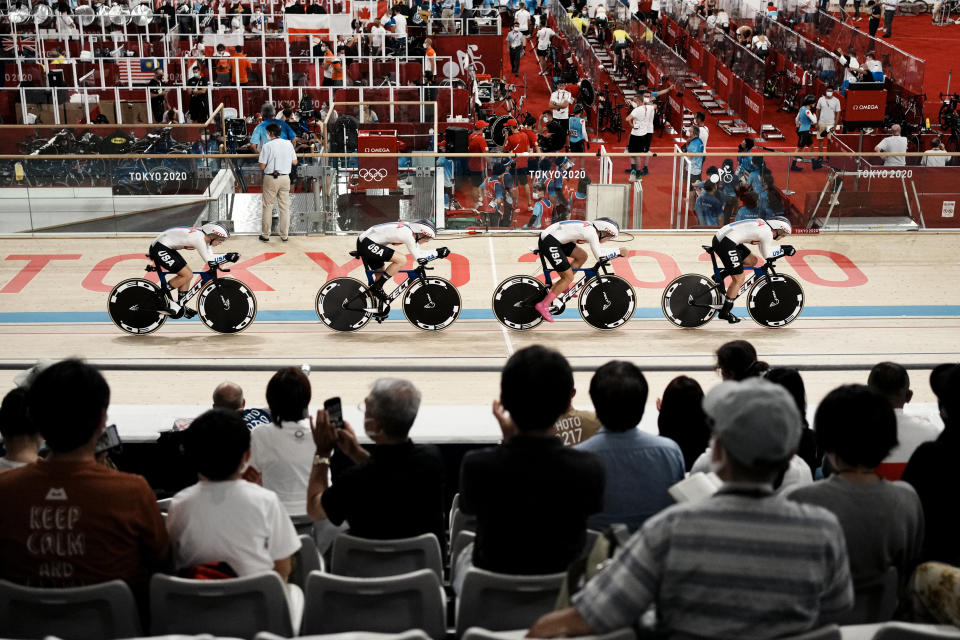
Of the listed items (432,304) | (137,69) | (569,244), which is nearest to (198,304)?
(432,304)

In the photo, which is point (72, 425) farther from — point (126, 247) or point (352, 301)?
point (126, 247)

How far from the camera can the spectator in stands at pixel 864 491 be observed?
11.1 feet

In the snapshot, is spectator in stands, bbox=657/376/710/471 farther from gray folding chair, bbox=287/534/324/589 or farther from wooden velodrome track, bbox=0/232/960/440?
wooden velodrome track, bbox=0/232/960/440

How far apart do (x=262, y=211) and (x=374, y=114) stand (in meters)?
5.41

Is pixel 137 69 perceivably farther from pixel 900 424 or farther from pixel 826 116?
pixel 900 424

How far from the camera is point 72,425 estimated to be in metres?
3.54

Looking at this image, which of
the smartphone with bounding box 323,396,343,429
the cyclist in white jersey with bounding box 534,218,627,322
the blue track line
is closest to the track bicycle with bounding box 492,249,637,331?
the cyclist in white jersey with bounding box 534,218,627,322

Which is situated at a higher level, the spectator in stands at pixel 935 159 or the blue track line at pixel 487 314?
the spectator in stands at pixel 935 159

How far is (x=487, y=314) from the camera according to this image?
13.2m

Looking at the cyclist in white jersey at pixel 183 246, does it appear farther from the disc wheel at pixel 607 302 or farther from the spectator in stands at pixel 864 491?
the spectator in stands at pixel 864 491

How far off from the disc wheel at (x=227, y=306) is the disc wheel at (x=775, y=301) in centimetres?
584

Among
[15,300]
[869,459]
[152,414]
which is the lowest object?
[15,300]

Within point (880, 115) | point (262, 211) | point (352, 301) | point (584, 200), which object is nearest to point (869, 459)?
point (352, 301)

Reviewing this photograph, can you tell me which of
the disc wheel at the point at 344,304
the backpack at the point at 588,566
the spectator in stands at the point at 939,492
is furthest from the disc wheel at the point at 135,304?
the backpack at the point at 588,566
